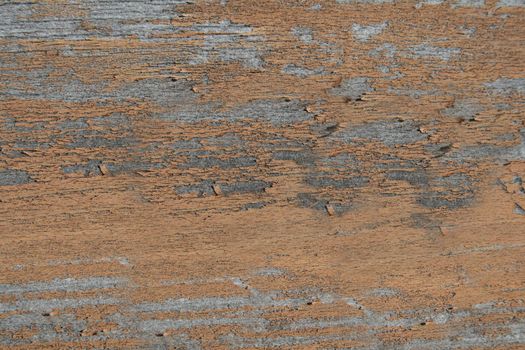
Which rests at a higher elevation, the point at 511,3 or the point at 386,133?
the point at 511,3

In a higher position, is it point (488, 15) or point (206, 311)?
point (488, 15)

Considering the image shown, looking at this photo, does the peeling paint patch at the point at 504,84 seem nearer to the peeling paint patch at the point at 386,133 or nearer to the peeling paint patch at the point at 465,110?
the peeling paint patch at the point at 465,110

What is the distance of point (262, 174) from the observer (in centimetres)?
115

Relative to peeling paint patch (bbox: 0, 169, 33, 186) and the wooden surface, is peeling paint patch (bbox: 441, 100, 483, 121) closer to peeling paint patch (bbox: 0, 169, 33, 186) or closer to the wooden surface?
the wooden surface

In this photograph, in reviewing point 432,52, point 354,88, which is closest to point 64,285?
point 354,88

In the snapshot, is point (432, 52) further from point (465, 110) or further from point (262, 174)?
point (262, 174)

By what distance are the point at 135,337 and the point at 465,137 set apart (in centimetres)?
75

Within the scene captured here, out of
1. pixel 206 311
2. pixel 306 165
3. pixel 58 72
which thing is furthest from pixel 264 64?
pixel 206 311

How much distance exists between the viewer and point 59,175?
1120mm

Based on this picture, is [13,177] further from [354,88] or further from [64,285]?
[354,88]

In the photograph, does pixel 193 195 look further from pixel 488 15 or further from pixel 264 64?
pixel 488 15

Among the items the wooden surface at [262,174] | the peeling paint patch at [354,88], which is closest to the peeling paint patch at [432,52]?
the wooden surface at [262,174]

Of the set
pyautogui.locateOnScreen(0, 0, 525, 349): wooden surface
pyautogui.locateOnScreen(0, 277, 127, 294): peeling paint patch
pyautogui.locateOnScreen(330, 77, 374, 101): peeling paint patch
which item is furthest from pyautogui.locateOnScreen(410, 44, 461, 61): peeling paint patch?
pyautogui.locateOnScreen(0, 277, 127, 294): peeling paint patch

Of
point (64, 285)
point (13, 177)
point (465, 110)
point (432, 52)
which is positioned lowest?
point (64, 285)
